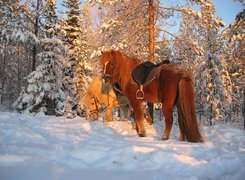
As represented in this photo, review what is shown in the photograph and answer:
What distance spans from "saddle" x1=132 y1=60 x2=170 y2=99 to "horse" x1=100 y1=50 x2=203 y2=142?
0.26 ft

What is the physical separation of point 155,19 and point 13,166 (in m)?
9.84

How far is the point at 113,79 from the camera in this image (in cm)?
837

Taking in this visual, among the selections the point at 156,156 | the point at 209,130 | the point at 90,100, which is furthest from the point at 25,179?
the point at 90,100

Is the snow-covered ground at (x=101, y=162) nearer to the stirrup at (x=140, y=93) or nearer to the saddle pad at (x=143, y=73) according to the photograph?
the stirrup at (x=140, y=93)

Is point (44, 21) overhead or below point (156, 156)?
overhead

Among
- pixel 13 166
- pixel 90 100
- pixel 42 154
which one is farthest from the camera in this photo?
pixel 90 100

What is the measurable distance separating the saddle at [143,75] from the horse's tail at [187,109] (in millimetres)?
875

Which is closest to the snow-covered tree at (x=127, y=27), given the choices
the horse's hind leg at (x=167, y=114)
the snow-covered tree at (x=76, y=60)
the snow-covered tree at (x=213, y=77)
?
the horse's hind leg at (x=167, y=114)

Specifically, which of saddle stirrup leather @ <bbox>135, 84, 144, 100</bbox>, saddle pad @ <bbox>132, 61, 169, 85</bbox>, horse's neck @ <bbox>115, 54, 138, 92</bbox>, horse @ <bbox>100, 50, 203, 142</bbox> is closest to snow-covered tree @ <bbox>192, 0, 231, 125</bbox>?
horse's neck @ <bbox>115, 54, 138, 92</bbox>

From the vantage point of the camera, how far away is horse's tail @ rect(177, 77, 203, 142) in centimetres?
686

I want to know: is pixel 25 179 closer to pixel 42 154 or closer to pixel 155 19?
pixel 42 154

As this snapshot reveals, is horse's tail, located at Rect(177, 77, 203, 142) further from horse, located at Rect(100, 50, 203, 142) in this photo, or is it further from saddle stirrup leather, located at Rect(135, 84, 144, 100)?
saddle stirrup leather, located at Rect(135, 84, 144, 100)

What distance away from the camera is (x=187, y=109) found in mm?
6953

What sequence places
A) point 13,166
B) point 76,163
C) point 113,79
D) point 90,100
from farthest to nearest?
point 90,100
point 113,79
point 76,163
point 13,166
